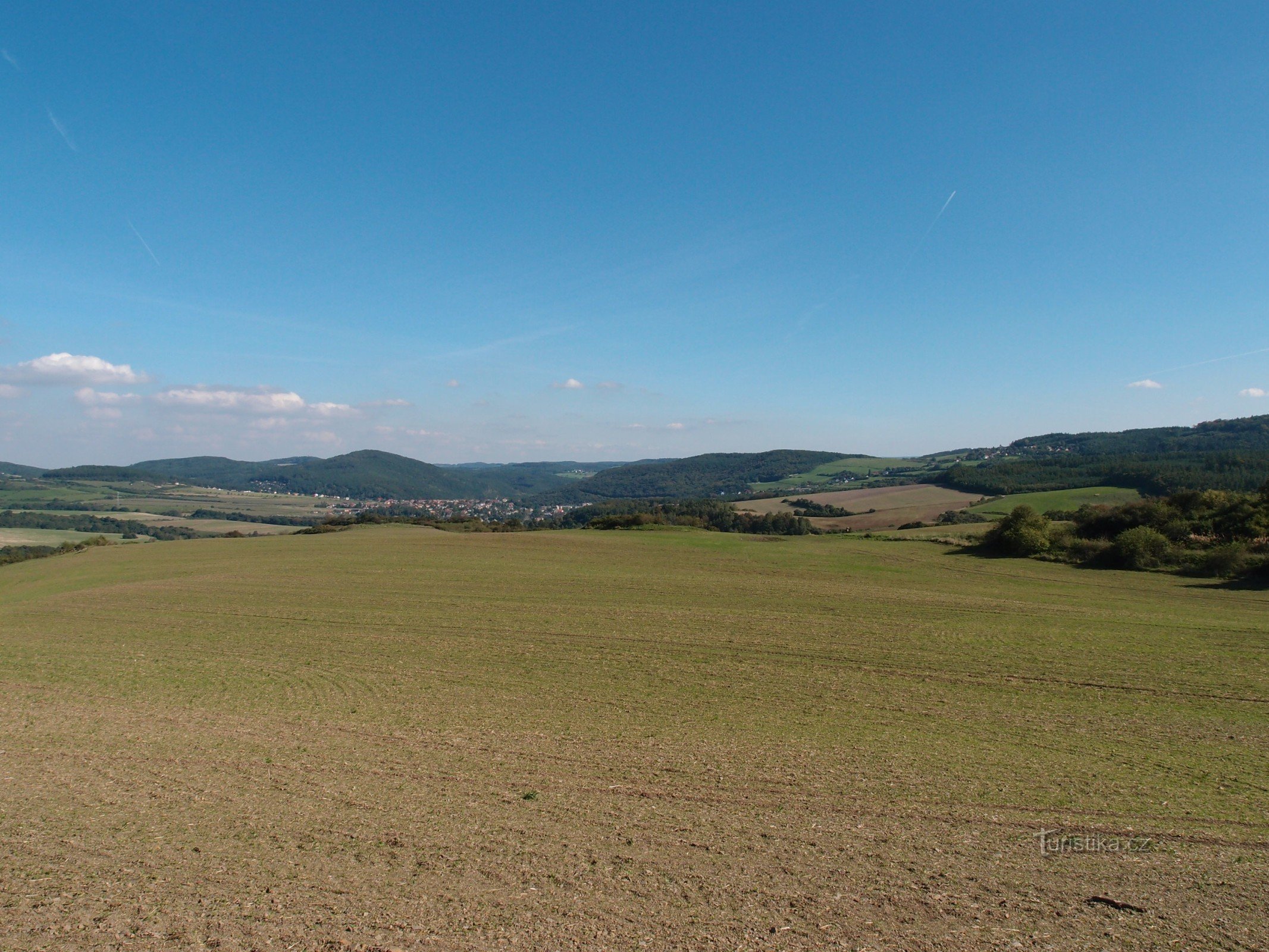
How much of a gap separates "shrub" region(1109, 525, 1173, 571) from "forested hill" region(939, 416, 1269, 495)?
2610cm

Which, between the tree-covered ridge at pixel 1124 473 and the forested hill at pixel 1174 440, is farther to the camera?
the forested hill at pixel 1174 440

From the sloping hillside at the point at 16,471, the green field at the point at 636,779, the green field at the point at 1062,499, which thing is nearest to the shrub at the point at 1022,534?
the green field at the point at 636,779

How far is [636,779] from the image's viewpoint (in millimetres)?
10328

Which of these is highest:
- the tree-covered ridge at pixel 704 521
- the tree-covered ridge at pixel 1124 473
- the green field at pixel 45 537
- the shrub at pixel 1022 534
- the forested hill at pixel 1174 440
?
the forested hill at pixel 1174 440

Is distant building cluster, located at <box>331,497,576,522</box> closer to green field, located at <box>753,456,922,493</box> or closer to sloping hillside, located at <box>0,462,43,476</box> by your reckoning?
green field, located at <box>753,456,922,493</box>

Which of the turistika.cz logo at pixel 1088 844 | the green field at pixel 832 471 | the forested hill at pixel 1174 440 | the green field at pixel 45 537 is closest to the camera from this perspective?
the turistika.cz logo at pixel 1088 844

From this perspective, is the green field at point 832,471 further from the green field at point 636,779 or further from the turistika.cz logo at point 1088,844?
the turistika.cz logo at point 1088,844

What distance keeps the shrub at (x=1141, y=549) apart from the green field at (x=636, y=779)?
10871mm

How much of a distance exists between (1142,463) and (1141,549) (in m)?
75.9

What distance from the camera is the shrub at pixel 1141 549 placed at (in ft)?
116

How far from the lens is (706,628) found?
2264cm

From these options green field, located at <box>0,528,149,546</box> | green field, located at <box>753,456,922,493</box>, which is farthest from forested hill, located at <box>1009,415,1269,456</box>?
green field, located at <box>0,528,149,546</box>

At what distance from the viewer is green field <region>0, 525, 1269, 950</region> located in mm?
6770

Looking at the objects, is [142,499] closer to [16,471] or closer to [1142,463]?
[16,471]
